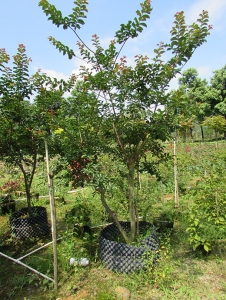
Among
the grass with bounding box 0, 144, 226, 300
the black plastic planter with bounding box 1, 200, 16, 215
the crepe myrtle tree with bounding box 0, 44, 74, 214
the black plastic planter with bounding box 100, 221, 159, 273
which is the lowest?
the grass with bounding box 0, 144, 226, 300

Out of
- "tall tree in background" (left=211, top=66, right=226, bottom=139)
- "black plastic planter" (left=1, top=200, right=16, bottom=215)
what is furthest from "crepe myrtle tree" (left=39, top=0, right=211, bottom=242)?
"tall tree in background" (left=211, top=66, right=226, bottom=139)

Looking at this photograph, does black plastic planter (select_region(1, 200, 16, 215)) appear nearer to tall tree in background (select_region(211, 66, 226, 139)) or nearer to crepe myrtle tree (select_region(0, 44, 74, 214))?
crepe myrtle tree (select_region(0, 44, 74, 214))

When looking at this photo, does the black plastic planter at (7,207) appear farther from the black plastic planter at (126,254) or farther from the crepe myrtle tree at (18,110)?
the black plastic planter at (126,254)

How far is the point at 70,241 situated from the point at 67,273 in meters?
0.40

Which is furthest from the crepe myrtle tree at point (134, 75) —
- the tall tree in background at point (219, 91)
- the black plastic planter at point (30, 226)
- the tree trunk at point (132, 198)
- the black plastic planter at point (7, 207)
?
the tall tree in background at point (219, 91)

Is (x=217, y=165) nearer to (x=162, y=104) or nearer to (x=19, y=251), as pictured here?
(x=162, y=104)

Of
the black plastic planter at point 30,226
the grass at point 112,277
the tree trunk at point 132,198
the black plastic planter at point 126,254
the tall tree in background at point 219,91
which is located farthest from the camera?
the tall tree in background at point 219,91

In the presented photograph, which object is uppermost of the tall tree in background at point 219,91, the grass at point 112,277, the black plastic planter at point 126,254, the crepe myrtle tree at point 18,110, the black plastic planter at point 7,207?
the tall tree in background at point 219,91

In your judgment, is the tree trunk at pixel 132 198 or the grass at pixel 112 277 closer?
the grass at pixel 112 277

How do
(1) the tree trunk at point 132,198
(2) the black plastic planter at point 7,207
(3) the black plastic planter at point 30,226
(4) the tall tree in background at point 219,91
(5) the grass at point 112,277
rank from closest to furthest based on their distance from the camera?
1. (5) the grass at point 112,277
2. (1) the tree trunk at point 132,198
3. (3) the black plastic planter at point 30,226
4. (2) the black plastic planter at point 7,207
5. (4) the tall tree in background at point 219,91

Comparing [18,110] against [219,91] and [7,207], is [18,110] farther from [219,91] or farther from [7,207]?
[219,91]

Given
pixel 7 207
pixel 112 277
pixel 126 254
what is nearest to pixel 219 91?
pixel 7 207

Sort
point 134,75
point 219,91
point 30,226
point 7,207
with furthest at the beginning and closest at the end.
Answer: point 219,91, point 7,207, point 30,226, point 134,75

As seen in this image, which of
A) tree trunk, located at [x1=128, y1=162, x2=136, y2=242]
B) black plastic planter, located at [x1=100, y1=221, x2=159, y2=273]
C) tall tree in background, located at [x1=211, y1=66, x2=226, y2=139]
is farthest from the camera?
tall tree in background, located at [x1=211, y1=66, x2=226, y2=139]
